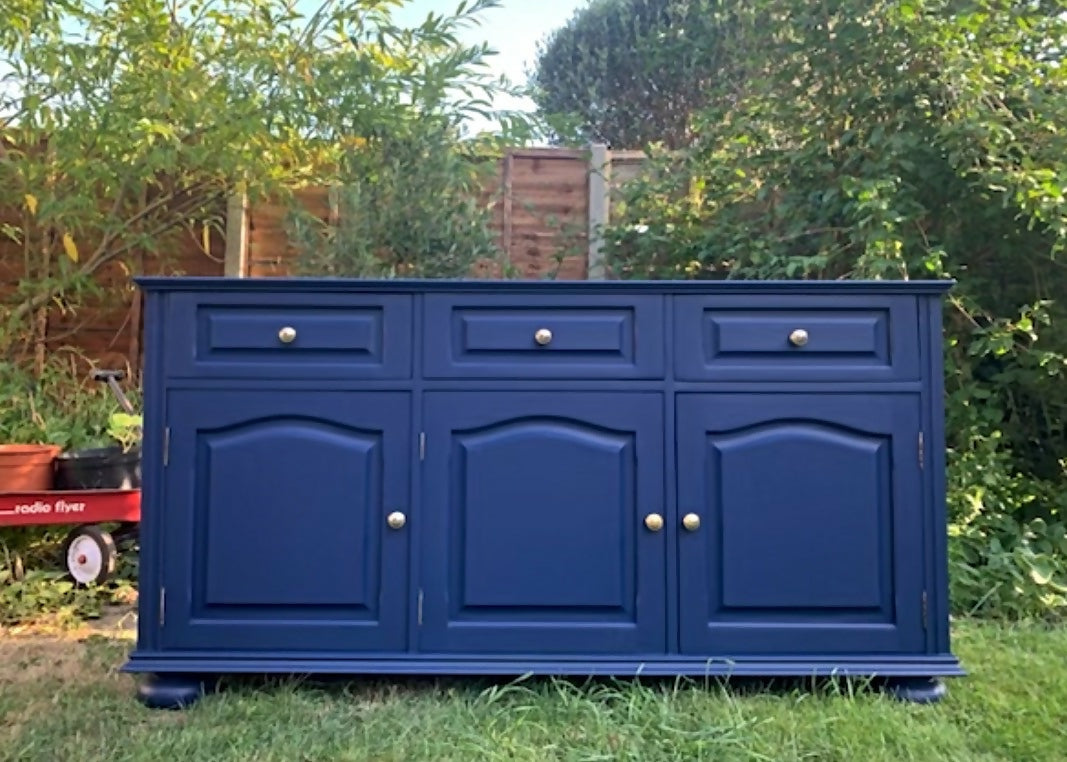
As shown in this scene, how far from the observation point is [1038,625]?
87.9 inches

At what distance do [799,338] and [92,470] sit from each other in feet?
7.14

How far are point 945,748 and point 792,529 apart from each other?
459mm

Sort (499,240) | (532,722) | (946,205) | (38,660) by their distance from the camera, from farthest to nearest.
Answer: (499,240)
(946,205)
(38,660)
(532,722)

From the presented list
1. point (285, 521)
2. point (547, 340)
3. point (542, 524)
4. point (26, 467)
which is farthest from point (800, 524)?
point (26, 467)

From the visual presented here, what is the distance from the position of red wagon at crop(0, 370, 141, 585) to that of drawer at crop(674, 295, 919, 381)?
175 centimetres

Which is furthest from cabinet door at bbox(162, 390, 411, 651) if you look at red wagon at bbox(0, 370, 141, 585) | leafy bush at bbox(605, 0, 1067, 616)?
leafy bush at bbox(605, 0, 1067, 616)

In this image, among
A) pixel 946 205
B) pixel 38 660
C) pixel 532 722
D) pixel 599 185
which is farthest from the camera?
pixel 599 185

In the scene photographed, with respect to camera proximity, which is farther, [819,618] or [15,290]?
[15,290]

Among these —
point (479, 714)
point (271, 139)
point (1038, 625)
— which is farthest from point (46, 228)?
point (1038, 625)

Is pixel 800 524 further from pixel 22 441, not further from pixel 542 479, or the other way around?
pixel 22 441

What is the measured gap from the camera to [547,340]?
1.74 meters

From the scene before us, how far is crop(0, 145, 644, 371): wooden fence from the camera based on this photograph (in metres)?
3.26

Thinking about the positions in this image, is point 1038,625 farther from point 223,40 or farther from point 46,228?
point 46,228

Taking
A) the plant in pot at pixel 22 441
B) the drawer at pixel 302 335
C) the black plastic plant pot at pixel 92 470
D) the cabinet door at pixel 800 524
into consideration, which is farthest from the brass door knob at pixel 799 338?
the plant in pot at pixel 22 441
